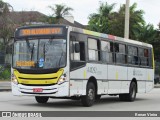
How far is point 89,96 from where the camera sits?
17.9 meters

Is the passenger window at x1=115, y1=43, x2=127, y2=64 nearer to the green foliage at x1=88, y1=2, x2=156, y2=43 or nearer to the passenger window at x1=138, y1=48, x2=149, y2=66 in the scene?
the passenger window at x1=138, y1=48, x2=149, y2=66

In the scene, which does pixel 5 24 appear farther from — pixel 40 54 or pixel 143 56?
pixel 40 54

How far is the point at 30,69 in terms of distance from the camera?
1684 cm

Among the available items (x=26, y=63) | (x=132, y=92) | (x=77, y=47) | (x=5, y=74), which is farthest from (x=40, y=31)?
(x=5, y=74)

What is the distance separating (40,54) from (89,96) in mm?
2571

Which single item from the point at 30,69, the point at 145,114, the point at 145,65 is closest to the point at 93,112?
the point at 145,114

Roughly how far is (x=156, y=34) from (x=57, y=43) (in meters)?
42.7

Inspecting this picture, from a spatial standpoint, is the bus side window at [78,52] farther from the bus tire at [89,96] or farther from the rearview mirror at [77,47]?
the bus tire at [89,96]

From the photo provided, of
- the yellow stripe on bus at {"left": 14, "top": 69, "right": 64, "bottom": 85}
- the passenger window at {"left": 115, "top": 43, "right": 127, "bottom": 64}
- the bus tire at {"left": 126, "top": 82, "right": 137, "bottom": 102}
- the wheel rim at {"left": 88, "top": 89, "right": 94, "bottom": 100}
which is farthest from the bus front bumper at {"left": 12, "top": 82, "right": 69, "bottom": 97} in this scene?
the bus tire at {"left": 126, "top": 82, "right": 137, "bottom": 102}

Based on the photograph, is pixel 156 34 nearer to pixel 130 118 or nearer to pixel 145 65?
pixel 145 65

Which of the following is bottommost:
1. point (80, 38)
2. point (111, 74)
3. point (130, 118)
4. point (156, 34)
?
point (130, 118)

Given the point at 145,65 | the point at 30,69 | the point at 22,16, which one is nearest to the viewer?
the point at 30,69

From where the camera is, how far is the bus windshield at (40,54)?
16.6 m

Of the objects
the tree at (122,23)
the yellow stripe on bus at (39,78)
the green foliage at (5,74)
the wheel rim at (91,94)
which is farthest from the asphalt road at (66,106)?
the tree at (122,23)
